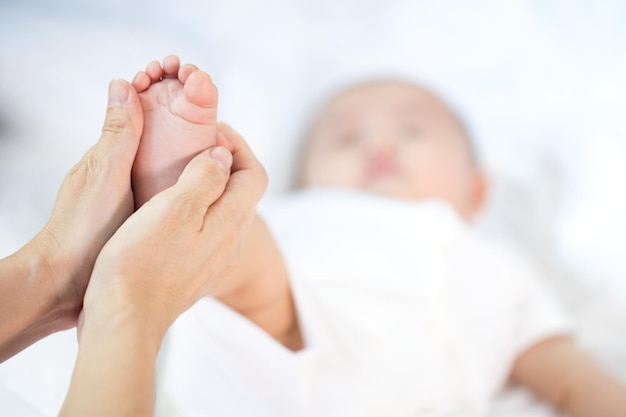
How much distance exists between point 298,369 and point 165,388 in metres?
0.16

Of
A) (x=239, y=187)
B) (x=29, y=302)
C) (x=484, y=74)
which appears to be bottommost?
(x=29, y=302)

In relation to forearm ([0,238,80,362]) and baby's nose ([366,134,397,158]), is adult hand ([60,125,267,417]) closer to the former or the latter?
forearm ([0,238,80,362])

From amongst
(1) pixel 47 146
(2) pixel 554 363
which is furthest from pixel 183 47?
(2) pixel 554 363

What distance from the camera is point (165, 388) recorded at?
73 centimetres

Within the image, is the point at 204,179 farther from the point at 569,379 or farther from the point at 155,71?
the point at 569,379

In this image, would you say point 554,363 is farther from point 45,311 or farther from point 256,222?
point 45,311

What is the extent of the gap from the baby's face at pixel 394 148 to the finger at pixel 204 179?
2.19ft

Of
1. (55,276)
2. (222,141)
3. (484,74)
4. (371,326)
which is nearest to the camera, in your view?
(55,276)

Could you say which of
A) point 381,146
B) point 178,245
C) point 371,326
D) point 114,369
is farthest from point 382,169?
point 114,369

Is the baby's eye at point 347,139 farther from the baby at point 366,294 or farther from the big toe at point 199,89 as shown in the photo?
the big toe at point 199,89

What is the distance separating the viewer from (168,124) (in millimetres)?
666

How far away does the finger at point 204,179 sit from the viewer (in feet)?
2.02

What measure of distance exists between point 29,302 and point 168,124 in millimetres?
200

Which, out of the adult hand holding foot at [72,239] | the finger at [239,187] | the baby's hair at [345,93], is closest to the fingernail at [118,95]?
the adult hand holding foot at [72,239]
